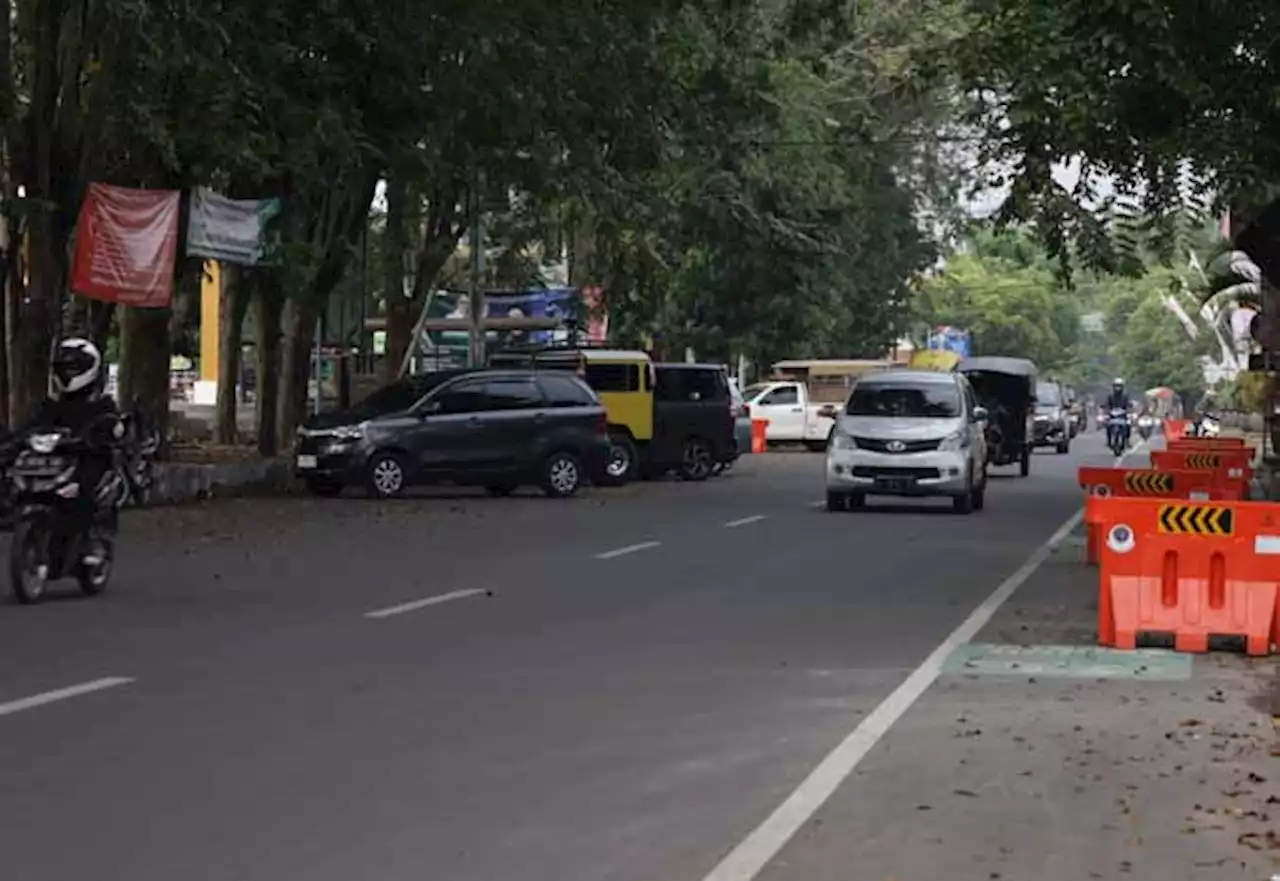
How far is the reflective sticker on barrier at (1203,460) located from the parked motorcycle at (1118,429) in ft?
78.3

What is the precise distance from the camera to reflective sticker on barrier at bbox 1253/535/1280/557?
12859 mm

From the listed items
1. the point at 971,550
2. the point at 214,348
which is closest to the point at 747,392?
the point at 214,348

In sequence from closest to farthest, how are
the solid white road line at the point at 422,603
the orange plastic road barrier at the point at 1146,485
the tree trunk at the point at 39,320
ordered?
the solid white road line at the point at 422,603 → the orange plastic road barrier at the point at 1146,485 → the tree trunk at the point at 39,320

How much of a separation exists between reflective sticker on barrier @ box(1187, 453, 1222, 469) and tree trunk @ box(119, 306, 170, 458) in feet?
45.1

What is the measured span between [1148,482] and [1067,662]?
309 inches

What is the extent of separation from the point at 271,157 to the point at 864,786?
17566 mm

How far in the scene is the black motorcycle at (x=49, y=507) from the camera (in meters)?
14.5

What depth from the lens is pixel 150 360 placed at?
29.5 m

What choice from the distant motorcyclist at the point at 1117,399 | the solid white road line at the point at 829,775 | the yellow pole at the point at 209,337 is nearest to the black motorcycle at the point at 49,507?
the solid white road line at the point at 829,775

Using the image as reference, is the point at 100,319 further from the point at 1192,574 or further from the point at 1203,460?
the point at 1192,574

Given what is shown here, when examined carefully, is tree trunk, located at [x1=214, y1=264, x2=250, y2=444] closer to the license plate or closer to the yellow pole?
the license plate

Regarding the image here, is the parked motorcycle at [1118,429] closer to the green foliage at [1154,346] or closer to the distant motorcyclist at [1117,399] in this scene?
the distant motorcyclist at [1117,399]

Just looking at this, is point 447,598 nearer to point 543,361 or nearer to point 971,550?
point 971,550

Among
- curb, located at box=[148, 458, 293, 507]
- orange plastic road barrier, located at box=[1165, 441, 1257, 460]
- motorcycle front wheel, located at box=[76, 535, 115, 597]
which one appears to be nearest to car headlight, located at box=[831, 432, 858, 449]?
orange plastic road barrier, located at box=[1165, 441, 1257, 460]
